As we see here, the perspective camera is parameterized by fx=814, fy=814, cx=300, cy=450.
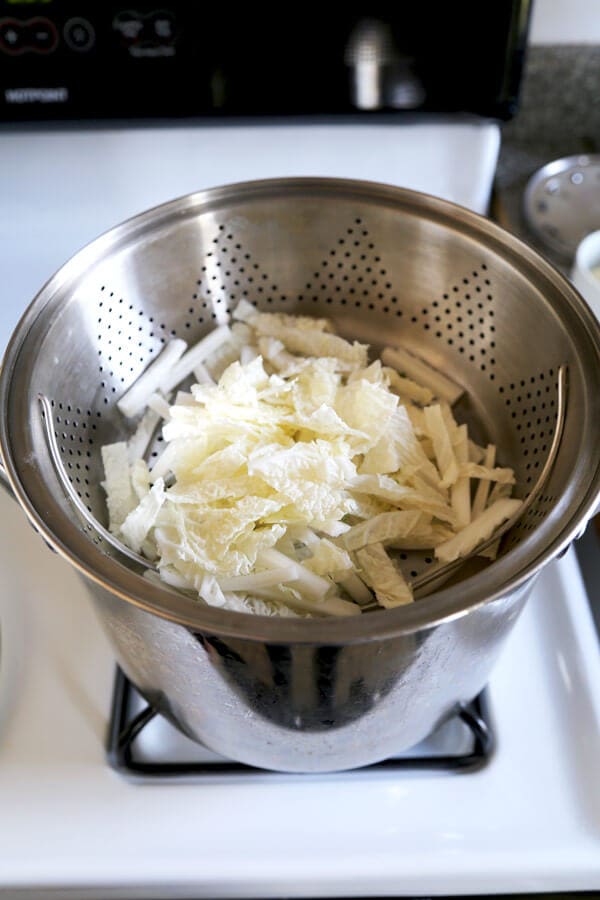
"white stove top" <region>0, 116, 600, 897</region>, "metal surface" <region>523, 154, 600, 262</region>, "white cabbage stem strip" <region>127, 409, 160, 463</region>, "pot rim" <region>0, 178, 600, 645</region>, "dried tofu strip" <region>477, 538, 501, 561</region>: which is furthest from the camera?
"metal surface" <region>523, 154, 600, 262</region>

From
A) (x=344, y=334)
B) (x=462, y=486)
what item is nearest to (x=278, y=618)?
(x=462, y=486)

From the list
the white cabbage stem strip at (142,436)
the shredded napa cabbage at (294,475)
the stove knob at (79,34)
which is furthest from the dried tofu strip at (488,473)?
the stove knob at (79,34)

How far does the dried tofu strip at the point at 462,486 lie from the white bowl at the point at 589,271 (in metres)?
0.19

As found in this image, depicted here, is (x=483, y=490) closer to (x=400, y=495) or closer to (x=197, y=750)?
(x=400, y=495)

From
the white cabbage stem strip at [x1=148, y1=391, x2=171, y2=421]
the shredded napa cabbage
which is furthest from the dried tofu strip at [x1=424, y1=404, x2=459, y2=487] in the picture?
the white cabbage stem strip at [x1=148, y1=391, x2=171, y2=421]

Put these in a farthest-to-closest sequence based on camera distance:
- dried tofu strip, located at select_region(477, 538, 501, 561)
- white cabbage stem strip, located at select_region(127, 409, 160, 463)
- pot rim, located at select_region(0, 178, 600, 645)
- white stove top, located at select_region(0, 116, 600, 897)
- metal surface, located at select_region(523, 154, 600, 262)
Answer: metal surface, located at select_region(523, 154, 600, 262) → white cabbage stem strip, located at select_region(127, 409, 160, 463) → dried tofu strip, located at select_region(477, 538, 501, 561) → white stove top, located at select_region(0, 116, 600, 897) → pot rim, located at select_region(0, 178, 600, 645)

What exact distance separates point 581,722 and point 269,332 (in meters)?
0.47

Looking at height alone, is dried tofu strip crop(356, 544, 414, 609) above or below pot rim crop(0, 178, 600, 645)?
below

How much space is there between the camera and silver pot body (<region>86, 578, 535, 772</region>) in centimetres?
48

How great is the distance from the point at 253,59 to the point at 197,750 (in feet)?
2.12

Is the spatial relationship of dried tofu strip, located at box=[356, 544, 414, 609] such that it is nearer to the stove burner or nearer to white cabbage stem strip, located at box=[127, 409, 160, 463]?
the stove burner

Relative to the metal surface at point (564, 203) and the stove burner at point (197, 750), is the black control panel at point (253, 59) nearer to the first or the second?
the metal surface at point (564, 203)

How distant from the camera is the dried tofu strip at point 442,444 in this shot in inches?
30.0

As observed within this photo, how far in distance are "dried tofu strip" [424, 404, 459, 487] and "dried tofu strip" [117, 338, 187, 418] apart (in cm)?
26
